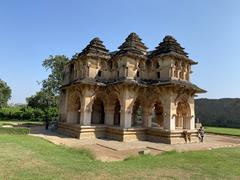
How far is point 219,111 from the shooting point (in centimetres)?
3800

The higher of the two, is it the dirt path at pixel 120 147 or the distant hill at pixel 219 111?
the distant hill at pixel 219 111

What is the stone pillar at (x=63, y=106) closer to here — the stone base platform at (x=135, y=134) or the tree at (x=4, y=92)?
the stone base platform at (x=135, y=134)

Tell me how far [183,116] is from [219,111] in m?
22.5

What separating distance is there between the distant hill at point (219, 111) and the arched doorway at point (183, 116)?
21.2 meters

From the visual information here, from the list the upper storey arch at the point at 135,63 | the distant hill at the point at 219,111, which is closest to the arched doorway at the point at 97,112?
the upper storey arch at the point at 135,63

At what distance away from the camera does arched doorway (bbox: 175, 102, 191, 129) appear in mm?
18141

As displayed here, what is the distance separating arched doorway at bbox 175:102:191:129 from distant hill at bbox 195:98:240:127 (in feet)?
69.7

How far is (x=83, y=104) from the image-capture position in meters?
17.7

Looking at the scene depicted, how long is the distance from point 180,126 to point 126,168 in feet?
39.8

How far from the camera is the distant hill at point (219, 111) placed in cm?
3588

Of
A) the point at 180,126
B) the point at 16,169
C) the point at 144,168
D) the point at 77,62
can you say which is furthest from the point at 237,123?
the point at 16,169

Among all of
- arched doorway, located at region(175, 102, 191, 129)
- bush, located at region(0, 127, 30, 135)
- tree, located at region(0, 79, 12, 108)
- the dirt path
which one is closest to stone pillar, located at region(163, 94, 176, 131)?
the dirt path

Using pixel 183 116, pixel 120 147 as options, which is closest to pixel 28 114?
pixel 183 116

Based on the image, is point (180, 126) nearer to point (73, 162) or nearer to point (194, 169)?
point (194, 169)
